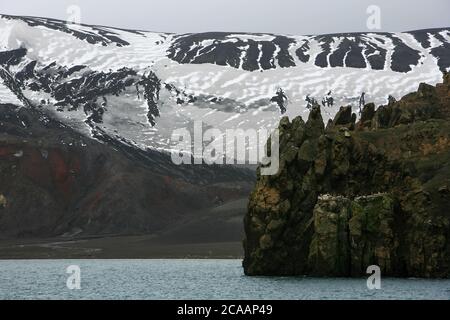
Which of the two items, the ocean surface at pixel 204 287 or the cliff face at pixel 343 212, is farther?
the cliff face at pixel 343 212

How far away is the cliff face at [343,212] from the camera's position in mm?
91375

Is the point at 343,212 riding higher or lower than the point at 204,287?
higher

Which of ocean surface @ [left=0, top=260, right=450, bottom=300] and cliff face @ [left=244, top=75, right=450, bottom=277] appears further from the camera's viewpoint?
cliff face @ [left=244, top=75, right=450, bottom=277]

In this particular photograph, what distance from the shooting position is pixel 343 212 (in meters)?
91.9

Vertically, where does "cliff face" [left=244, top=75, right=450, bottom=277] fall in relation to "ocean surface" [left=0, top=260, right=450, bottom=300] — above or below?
above

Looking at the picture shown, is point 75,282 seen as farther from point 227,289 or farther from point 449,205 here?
point 449,205

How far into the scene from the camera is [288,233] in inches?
3861

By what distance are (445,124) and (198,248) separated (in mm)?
74409

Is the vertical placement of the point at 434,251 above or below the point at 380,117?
below

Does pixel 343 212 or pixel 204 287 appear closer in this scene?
pixel 204 287

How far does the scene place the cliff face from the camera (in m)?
91.4

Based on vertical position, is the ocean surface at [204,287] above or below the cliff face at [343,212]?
below
